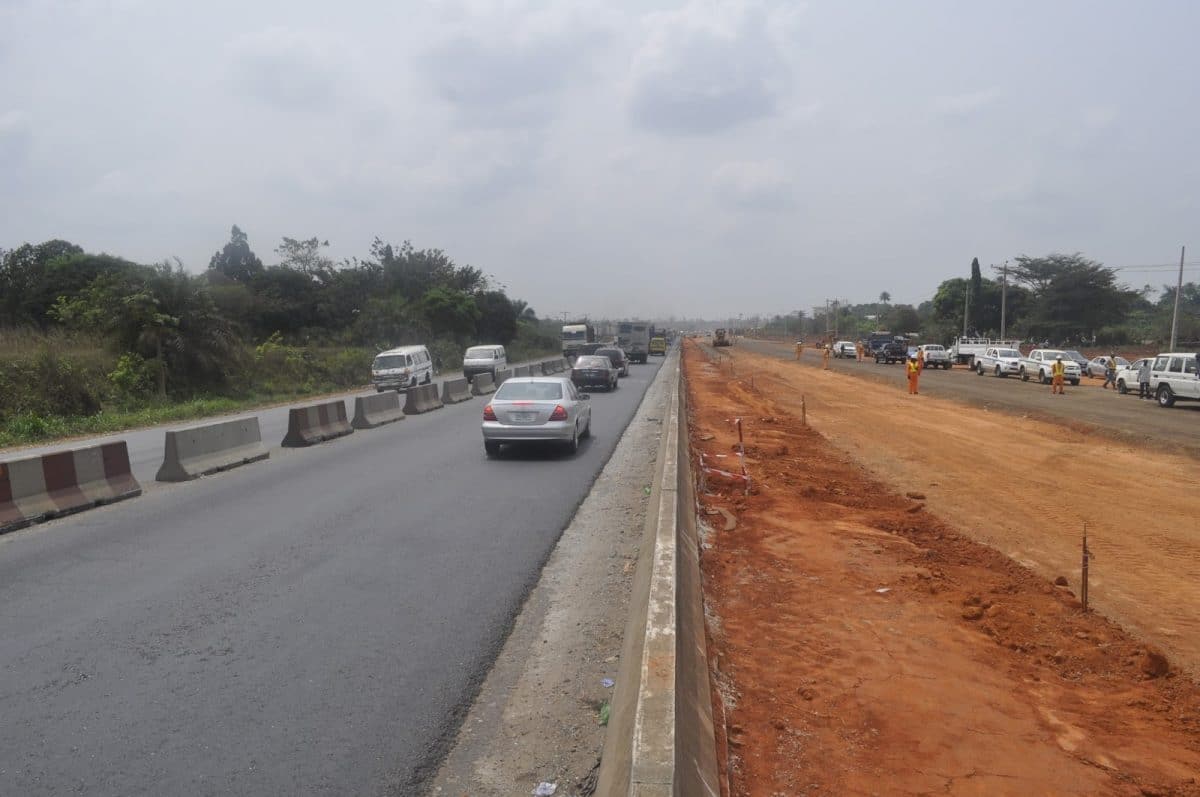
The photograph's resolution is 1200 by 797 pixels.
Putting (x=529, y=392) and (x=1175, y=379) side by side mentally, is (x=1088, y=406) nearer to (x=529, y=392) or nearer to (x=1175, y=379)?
(x=1175, y=379)

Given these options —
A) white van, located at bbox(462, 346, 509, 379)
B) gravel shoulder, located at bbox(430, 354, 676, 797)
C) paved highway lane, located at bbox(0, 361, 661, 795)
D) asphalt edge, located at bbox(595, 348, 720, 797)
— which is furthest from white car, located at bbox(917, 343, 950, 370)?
asphalt edge, located at bbox(595, 348, 720, 797)

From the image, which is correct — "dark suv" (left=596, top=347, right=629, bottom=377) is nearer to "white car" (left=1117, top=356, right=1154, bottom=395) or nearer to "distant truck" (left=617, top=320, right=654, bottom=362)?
"distant truck" (left=617, top=320, right=654, bottom=362)

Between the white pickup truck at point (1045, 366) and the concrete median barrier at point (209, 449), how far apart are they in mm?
38122

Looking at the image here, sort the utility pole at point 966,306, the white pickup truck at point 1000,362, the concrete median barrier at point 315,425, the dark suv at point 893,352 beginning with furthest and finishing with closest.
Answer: the utility pole at point 966,306, the dark suv at point 893,352, the white pickup truck at point 1000,362, the concrete median barrier at point 315,425

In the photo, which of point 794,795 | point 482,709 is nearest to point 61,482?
point 482,709

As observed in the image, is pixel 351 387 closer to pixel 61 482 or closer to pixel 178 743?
pixel 61 482

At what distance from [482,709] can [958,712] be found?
2.90 m

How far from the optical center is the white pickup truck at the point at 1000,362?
1889 inches

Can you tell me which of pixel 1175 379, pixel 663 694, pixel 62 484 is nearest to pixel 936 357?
pixel 1175 379

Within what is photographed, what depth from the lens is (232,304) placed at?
4909 centimetres

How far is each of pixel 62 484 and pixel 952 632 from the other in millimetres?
10461

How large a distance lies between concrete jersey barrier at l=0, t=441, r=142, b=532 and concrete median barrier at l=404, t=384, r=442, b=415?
544 inches

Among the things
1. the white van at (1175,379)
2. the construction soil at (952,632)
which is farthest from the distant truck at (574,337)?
the construction soil at (952,632)

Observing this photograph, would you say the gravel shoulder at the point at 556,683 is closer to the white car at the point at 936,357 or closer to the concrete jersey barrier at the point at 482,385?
the concrete jersey barrier at the point at 482,385
